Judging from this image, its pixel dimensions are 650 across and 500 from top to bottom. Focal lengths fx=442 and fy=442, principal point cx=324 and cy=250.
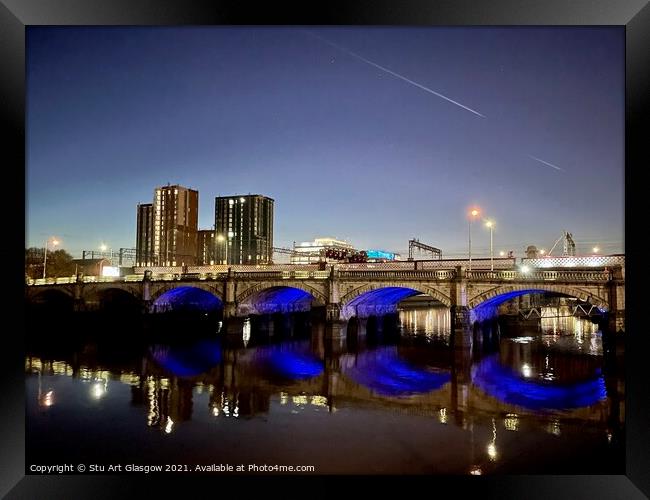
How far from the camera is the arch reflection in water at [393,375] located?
13336 millimetres

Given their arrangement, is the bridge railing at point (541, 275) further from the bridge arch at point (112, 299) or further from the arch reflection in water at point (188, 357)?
the bridge arch at point (112, 299)

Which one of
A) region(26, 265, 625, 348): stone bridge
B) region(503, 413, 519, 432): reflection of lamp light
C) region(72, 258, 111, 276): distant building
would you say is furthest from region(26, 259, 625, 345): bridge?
region(503, 413, 519, 432): reflection of lamp light

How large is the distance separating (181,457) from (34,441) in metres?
3.60

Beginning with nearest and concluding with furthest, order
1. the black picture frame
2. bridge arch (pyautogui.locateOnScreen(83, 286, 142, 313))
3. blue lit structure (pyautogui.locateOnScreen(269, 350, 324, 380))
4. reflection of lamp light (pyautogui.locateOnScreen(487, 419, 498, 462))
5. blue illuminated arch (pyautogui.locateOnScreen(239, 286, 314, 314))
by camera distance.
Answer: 1. the black picture frame
2. reflection of lamp light (pyautogui.locateOnScreen(487, 419, 498, 462))
3. blue lit structure (pyautogui.locateOnScreen(269, 350, 324, 380))
4. blue illuminated arch (pyautogui.locateOnScreen(239, 286, 314, 314))
5. bridge arch (pyautogui.locateOnScreen(83, 286, 142, 313))

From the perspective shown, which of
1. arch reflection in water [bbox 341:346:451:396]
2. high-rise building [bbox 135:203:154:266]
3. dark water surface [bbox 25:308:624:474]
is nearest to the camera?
dark water surface [bbox 25:308:624:474]

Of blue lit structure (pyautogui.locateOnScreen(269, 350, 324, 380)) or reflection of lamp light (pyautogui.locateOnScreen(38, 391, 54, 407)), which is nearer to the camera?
reflection of lamp light (pyautogui.locateOnScreen(38, 391, 54, 407))

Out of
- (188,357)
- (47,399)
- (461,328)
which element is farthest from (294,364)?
(47,399)

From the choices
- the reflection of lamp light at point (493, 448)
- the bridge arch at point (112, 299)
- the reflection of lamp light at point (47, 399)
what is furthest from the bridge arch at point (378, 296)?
the bridge arch at point (112, 299)

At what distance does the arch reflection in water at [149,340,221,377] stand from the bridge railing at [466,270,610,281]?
11640mm

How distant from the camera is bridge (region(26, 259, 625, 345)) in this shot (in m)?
16.6

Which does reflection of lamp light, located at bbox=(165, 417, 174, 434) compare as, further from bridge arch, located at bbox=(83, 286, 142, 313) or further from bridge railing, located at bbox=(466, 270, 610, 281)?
bridge arch, located at bbox=(83, 286, 142, 313)
